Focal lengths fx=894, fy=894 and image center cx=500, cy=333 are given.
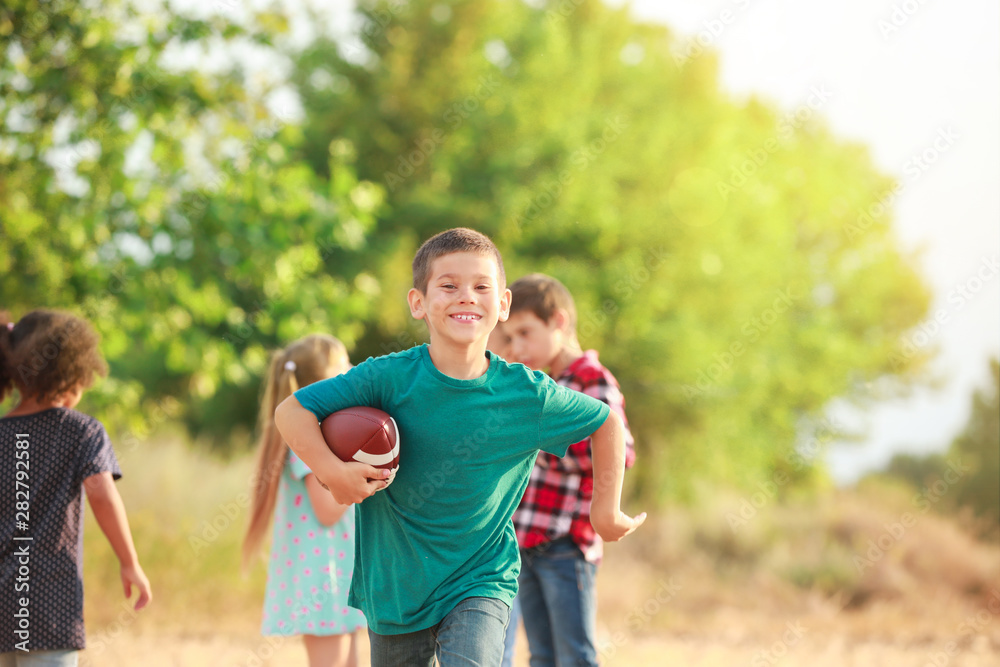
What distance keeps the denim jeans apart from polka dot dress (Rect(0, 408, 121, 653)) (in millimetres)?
37

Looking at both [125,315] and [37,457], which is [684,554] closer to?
[125,315]

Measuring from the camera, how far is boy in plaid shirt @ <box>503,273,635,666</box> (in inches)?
158

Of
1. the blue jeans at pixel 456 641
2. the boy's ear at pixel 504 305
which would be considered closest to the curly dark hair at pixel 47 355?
the blue jeans at pixel 456 641

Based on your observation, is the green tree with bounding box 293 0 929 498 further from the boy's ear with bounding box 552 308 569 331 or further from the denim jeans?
the denim jeans

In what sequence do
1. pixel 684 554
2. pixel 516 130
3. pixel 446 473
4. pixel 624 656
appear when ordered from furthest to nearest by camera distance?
pixel 516 130 < pixel 684 554 < pixel 624 656 < pixel 446 473

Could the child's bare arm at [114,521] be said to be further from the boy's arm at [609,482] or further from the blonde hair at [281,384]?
the boy's arm at [609,482]

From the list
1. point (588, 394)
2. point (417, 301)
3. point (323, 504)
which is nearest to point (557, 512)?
point (588, 394)

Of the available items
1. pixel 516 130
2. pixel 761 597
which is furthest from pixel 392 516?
pixel 516 130

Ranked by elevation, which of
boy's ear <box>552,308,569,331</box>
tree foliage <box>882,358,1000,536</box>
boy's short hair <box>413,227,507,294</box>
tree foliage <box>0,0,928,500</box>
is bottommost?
boy's short hair <box>413,227,507,294</box>

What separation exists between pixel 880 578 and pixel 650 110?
12087mm

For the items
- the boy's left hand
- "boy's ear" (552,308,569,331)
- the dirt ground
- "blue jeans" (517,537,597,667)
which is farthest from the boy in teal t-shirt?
the dirt ground

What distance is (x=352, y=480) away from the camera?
2.65 metres

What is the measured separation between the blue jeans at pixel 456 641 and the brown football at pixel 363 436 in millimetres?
507

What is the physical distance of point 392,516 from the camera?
296 cm
